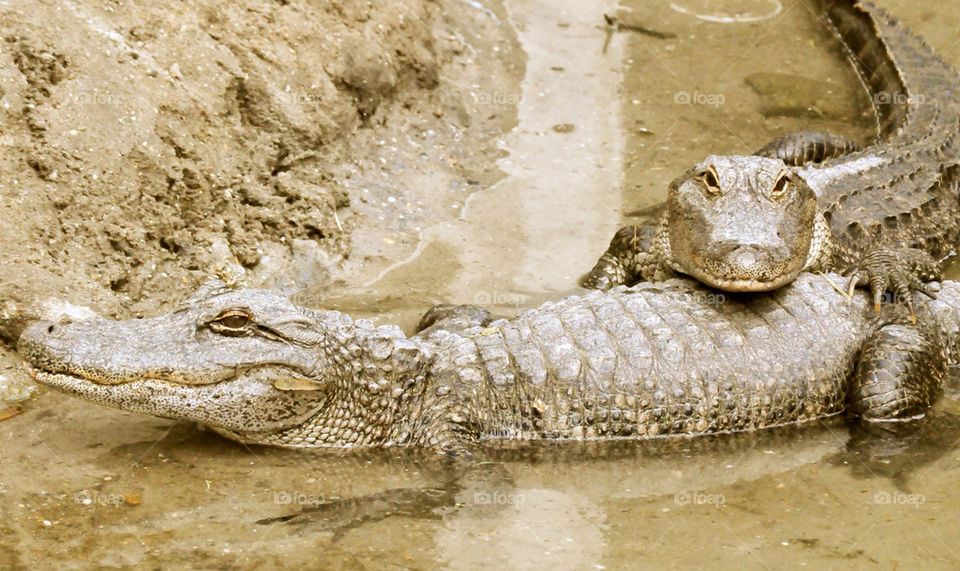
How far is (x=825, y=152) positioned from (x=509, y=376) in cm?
354

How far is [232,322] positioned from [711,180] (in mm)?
2340

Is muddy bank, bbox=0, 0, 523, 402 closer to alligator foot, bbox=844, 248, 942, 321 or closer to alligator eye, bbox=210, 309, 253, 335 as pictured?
alligator eye, bbox=210, 309, 253, 335

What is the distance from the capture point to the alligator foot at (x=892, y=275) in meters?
5.14

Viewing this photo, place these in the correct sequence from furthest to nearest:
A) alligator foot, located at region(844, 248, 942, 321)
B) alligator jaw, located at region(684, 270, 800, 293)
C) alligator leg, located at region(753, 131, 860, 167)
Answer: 1. alligator leg, located at region(753, 131, 860, 167)
2. alligator foot, located at region(844, 248, 942, 321)
3. alligator jaw, located at region(684, 270, 800, 293)

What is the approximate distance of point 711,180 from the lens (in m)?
5.30

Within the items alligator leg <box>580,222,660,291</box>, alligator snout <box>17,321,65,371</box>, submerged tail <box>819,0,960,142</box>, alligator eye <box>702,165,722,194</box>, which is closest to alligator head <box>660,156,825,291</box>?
alligator eye <box>702,165,722,194</box>

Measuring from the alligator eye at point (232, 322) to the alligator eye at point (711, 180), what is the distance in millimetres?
2242

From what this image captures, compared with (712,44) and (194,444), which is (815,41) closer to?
(712,44)

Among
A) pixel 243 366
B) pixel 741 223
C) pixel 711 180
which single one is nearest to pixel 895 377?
pixel 741 223

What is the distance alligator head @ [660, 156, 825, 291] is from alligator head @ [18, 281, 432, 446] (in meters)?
1.38

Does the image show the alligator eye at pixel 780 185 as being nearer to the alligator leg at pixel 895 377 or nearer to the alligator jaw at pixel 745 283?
the alligator jaw at pixel 745 283

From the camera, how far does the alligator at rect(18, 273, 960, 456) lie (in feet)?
14.5

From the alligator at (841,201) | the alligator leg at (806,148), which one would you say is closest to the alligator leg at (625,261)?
the alligator at (841,201)

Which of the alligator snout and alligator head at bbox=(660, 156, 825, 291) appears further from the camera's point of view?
alligator head at bbox=(660, 156, 825, 291)
